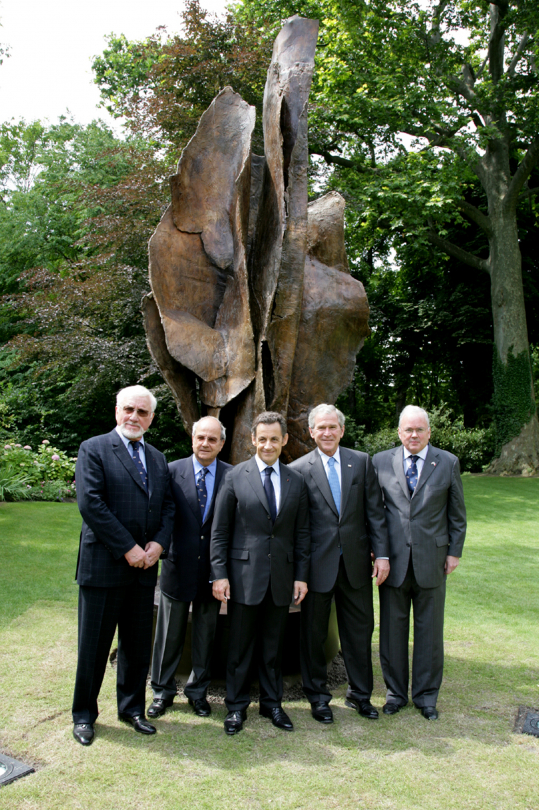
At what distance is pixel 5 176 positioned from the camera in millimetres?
25828

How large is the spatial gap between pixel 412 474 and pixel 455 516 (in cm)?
35

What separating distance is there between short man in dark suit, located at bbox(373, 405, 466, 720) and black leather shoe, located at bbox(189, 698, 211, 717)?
1.04 meters

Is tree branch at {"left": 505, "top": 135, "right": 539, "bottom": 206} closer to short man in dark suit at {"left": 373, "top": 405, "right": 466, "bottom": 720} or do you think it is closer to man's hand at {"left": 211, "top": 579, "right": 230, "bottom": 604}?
short man in dark suit at {"left": 373, "top": 405, "right": 466, "bottom": 720}

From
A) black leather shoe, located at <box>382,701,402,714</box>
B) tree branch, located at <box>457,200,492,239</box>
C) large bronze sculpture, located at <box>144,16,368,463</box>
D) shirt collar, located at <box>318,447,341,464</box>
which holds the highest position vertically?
tree branch, located at <box>457,200,492,239</box>

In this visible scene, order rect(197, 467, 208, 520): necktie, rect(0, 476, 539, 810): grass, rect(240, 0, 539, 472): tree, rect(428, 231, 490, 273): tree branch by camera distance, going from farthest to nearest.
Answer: rect(428, 231, 490, 273): tree branch < rect(240, 0, 539, 472): tree < rect(197, 467, 208, 520): necktie < rect(0, 476, 539, 810): grass

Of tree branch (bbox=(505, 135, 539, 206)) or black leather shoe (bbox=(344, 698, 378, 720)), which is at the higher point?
tree branch (bbox=(505, 135, 539, 206))

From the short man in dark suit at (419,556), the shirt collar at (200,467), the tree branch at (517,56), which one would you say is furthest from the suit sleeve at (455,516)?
the tree branch at (517,56)

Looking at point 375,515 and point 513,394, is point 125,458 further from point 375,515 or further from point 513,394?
point 513,394

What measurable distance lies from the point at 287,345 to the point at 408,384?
813 inches

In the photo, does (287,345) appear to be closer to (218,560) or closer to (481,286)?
(218,560)

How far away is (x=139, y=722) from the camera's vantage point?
3410 millimetres

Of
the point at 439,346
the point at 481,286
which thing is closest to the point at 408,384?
the point at 439,346

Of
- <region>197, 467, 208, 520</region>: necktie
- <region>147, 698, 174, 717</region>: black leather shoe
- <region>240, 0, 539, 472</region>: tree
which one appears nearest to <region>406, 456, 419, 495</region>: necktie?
<region>197, 467, 208, 520</region>: necktie

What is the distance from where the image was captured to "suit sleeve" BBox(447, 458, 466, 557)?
150 inches
